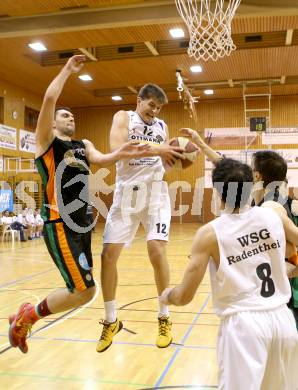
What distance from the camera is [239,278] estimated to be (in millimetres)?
2498

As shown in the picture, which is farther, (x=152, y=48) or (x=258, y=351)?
(x=152, y=48)

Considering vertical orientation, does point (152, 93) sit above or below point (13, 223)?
above

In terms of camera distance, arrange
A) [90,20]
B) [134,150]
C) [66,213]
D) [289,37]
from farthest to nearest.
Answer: [289,37]
[90,20]
[66,213]
[134,150]

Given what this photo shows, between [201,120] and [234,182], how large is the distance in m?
20.6

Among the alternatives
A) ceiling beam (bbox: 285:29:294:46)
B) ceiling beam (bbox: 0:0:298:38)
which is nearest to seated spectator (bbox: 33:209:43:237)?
ceiling beam (bbox: 0:0:298:38)

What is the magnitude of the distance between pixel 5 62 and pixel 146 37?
18.4ft

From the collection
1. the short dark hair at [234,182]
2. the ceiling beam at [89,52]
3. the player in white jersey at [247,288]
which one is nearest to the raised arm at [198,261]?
the player in white jersey at [247,288]

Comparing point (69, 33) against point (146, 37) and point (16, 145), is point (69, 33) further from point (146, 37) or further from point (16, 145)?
point (16, 145)

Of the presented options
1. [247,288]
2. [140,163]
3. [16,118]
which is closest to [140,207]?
[140,163]

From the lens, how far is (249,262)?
2.50 meters

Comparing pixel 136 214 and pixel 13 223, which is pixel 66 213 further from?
pixel 13 223

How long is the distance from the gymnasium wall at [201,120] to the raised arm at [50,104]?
59.1 ft

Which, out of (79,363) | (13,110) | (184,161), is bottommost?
(79,363)

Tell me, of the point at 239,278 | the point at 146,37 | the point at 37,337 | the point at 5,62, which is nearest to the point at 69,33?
the point at 146,37
